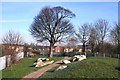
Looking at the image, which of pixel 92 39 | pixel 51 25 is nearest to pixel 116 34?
pixel 92 39

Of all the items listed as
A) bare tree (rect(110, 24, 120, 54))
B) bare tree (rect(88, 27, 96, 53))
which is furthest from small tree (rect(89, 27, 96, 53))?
bare tree (rect(110, 24, 120, 54))

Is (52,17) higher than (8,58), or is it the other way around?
(52,17)

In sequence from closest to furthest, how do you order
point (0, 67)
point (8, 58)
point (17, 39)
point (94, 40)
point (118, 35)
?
1. point (0, 67)
2. point (8, 58)
3. point (17, 39)
4. point (118, 35)
5. point (94, 40)

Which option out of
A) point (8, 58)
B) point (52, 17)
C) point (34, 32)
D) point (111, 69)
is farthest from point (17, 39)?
point (111, 69)

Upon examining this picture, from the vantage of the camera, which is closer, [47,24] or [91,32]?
[47,24]

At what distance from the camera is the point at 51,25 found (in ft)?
188

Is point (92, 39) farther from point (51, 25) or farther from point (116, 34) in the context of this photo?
point (51, 25)

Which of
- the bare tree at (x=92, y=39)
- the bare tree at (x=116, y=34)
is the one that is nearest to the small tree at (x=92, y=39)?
the bare tree at (x=92, y=39)

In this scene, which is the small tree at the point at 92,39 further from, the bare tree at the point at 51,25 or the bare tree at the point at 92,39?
the bare tree at the point at 51,25

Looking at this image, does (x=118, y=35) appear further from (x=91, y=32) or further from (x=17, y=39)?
(x=17, y=39)

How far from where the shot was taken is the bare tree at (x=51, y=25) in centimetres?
5631

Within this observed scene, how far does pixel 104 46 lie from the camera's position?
6831 cm

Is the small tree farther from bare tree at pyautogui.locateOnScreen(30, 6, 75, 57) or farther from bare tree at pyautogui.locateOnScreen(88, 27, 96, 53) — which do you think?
bare tree at pyautogui.locateOnScreen(30, 6, 75, 57)

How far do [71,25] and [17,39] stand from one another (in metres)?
13.7
